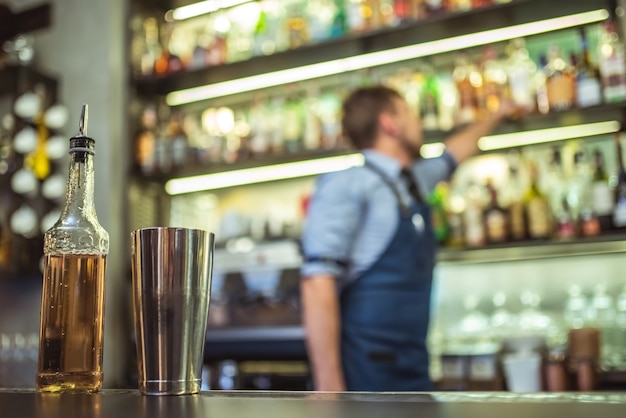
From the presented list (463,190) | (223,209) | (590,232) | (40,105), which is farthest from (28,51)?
(590,232)

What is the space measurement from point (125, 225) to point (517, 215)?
1.57 meters

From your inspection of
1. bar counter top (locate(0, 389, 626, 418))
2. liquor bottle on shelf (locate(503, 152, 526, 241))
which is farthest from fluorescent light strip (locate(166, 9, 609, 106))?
bar counter top (locate(0, 389, 626, 418))

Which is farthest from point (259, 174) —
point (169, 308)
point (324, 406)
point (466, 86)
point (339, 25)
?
point (324, 406)

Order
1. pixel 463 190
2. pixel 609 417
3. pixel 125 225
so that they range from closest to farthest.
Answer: pixel 609 417, pixel 463 190, pixel 125 225

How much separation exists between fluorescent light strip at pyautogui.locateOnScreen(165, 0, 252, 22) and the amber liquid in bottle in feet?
8.69

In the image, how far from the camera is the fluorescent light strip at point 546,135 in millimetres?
2451

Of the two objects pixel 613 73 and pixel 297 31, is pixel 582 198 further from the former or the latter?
pixel 297 31

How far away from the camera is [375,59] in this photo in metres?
2.79

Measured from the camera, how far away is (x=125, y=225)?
9.43ft

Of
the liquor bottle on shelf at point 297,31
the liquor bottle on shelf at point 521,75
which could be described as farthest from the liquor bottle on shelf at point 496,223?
the liquor bottle on shelf at point 297,31

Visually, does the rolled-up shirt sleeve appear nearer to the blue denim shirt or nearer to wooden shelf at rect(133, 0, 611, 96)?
the blue denim shirt

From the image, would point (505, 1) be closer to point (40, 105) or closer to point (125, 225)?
point (125, 225)

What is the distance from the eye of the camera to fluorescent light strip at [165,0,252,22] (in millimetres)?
3158

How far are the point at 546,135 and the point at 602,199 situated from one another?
387 millimetres
